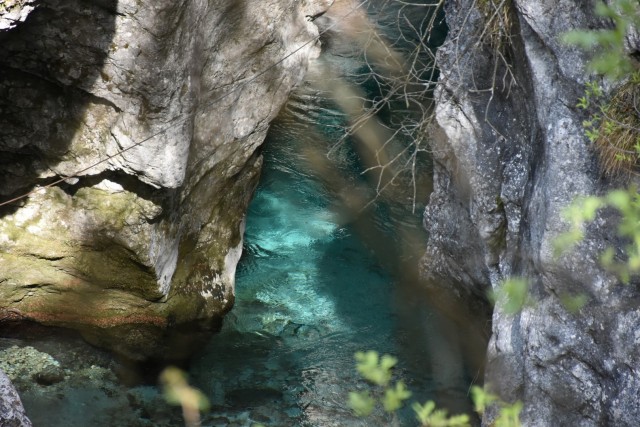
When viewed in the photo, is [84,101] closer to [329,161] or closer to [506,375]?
[506,375]

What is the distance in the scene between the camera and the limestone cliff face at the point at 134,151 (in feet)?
12.6

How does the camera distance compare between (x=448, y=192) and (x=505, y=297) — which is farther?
(x=448, y=192)

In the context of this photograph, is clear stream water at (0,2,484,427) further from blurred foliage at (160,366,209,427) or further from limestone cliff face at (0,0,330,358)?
limestone cliff face at (0,0,330,358)

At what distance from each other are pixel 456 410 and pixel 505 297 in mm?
974

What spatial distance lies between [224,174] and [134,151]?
1015 mm

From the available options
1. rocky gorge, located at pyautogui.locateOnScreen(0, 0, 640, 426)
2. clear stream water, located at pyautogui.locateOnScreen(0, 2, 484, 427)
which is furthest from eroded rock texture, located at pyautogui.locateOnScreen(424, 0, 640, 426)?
clear stream water, located at pyautogui.locateOnScreen(0, 2, 484, 427)

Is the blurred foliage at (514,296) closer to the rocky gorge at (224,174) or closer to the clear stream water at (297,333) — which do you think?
the rocky gorge at (224,174)

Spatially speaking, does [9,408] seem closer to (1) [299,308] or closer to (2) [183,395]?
(2) [183,395]

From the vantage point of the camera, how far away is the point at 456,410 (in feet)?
15.4

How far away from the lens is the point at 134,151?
4.14m

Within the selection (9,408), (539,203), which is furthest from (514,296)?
(9,408)

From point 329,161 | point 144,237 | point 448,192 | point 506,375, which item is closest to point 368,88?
point 329,161

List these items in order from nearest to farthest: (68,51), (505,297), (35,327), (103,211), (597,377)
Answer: (597,377), (68,51), (505,297), (103,211), (35,327)

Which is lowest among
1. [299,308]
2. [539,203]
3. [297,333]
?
[297,333]
